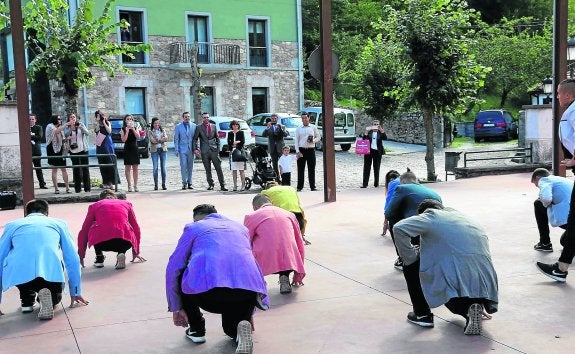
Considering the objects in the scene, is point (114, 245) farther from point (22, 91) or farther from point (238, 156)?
point (238, 156)

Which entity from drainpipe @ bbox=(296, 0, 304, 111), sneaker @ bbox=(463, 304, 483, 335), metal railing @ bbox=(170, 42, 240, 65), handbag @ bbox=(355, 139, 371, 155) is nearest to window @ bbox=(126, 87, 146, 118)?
metal railing @ bbox=(170, 42, 240, 65)

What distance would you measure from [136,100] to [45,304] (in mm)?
27210

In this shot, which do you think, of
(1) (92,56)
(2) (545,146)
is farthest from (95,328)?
(2) (545,146)

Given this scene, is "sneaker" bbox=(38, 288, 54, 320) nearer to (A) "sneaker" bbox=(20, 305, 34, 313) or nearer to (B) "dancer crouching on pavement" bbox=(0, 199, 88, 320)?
(B) "dancer crouching on pavement" bbox=(0, 199, 88, 320)

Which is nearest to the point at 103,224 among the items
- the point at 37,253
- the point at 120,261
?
the point at 120,261

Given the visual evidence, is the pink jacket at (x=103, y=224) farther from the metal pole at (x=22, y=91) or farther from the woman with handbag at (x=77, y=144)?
the woman with handbag at (x=77, y=144)

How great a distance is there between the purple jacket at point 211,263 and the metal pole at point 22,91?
679cm

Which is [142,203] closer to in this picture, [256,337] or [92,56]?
[92,56]

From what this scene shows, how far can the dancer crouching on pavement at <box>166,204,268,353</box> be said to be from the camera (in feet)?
17.4

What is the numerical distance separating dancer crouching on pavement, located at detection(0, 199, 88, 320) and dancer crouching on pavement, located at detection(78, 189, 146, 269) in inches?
56.3

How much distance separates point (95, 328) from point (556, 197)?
17.4 ft

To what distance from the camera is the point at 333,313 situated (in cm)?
659

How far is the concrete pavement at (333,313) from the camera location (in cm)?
568

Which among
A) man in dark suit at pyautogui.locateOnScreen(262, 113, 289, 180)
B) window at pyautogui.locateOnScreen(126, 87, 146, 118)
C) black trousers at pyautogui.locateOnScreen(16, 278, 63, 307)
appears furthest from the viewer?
window at pyautogui.locateOnScreen(126, 87, 146, 118)
